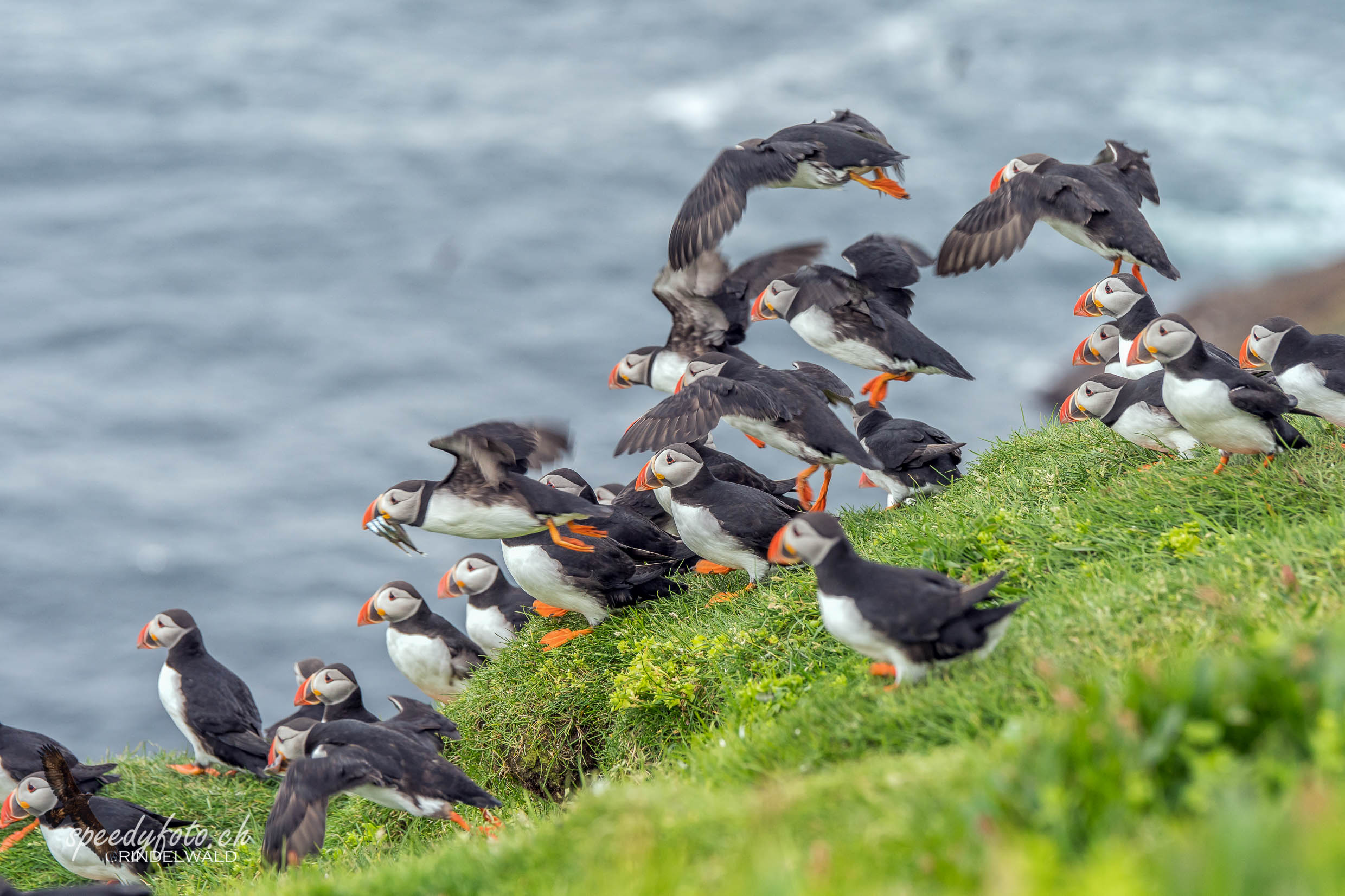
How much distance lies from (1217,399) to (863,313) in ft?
9.71

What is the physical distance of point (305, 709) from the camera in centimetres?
915

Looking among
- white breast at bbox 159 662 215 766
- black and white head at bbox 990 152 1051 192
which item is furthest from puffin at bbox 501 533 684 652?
black and white head at bbox 990 152 1051 192

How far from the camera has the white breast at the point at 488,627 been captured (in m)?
8.53

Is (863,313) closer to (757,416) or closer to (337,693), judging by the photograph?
(757,416)

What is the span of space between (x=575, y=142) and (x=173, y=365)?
42.1 ft

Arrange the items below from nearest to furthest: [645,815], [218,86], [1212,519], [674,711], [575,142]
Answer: [645,815], [1212,519], [674,711], [575,142], [218,86]

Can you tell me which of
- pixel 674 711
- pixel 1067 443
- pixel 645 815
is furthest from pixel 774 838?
pixel 1067 443

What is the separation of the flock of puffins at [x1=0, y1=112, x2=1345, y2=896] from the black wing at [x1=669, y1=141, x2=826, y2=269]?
2 centimetres

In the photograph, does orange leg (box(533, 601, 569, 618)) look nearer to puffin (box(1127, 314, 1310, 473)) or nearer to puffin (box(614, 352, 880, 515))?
puffin (box(614, 352, 880, 515))

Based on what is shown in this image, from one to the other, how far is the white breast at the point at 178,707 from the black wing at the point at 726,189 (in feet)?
16.1

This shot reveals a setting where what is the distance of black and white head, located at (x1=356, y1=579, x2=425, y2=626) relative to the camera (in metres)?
8.67

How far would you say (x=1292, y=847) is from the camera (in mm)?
2166

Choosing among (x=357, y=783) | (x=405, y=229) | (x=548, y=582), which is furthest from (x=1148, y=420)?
(x=405, y=229)

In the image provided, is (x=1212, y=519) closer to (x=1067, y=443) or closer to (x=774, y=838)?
(x=1067, y=443)
